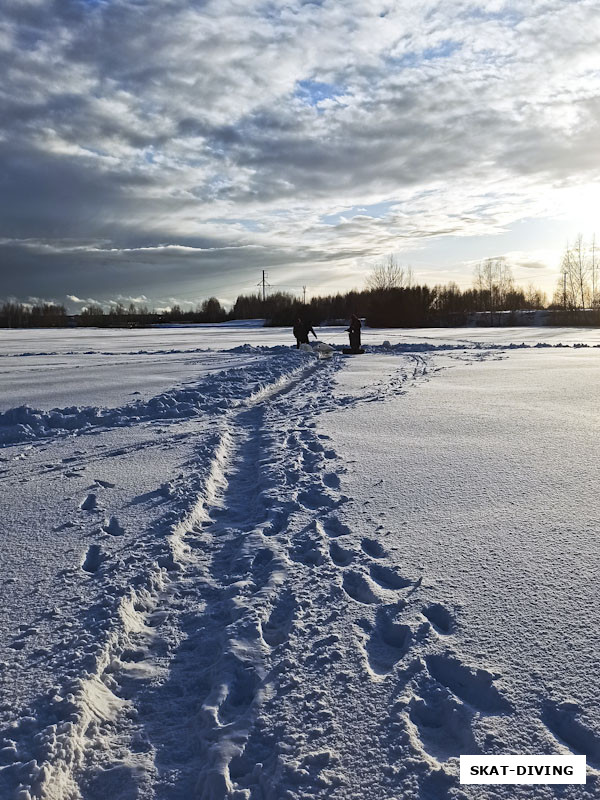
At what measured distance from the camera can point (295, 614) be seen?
2.83 m

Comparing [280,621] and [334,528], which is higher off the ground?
[334,528]

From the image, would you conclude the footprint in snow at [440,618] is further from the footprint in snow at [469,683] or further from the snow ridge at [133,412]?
the snow ridge at [133,412]

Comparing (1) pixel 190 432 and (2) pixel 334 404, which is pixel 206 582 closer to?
(1) pixel 190 432

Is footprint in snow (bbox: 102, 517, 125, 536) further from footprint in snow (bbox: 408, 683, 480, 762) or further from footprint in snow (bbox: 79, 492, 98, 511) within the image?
footprint in snow (bbox: 408, 683, 480, 762)

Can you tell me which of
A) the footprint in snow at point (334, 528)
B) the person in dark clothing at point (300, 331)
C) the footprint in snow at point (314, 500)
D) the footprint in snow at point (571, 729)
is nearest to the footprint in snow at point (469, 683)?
the footprint in snow at point (571, 729)

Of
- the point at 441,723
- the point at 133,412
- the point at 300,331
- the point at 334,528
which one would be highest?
the point at 300,331

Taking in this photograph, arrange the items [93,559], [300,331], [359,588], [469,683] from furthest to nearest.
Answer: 1. [300,331]
2. [93,559]
3. [359,588]
4. [469,683]

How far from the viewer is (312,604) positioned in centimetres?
293

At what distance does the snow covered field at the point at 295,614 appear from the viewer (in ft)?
6.56

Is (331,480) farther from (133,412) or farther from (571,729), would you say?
(133,412)

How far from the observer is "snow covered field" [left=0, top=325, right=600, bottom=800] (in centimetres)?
200

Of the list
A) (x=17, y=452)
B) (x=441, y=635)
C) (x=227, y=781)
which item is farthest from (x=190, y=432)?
(x=227, y=781)

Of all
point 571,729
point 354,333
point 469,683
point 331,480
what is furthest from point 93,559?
point 354,333

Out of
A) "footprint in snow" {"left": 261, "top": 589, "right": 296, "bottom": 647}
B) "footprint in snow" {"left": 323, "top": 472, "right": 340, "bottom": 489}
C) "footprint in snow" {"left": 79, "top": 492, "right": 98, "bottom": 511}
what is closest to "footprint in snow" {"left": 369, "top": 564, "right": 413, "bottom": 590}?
"footprint in snow" {"left": 261, "top": 589, "right": 296, "bottom": 647}
